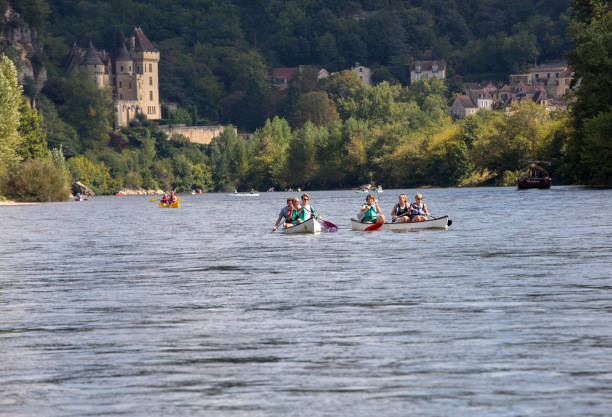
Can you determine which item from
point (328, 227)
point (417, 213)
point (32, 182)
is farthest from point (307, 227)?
point (32, 182)

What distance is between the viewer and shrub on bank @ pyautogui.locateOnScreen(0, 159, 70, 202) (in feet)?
389

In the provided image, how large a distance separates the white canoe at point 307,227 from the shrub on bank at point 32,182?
238 ft

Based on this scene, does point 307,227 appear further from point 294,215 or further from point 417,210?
point 417,210

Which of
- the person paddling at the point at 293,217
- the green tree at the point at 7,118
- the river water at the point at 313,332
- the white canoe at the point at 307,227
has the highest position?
the green tree at the point at 7,118

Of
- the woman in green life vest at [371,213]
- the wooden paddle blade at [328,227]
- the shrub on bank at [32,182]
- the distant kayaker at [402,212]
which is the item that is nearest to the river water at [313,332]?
Answer: the distant kayaker at [402,212]

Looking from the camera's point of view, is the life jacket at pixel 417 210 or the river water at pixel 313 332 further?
the life jacket at pixel 417 210

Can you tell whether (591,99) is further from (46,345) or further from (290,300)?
(46,345)

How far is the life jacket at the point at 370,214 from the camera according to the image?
50.9 m

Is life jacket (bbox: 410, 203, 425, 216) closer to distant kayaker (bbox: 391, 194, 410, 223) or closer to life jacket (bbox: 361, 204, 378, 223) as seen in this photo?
distant kayaker (bbox: 391, 194, 410, 223)

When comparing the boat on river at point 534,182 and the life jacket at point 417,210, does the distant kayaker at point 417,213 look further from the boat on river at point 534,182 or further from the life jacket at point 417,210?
the boat on river at point 534,182

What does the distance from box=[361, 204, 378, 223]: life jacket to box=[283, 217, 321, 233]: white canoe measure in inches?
84.2

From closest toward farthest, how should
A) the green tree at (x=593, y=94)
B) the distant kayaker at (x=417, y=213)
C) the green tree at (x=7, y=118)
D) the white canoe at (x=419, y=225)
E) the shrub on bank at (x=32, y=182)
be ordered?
the white canoe at (x=419, y=225)
the distant kayaker at (x=417, y=213)
the green tree at (x=593, y=94)
the green tree at (x=7, y=118)
the shrub on bank at (x=32, y=182)

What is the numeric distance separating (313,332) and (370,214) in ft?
104

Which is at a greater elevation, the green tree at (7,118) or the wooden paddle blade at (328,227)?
the green tree at (7,118)
